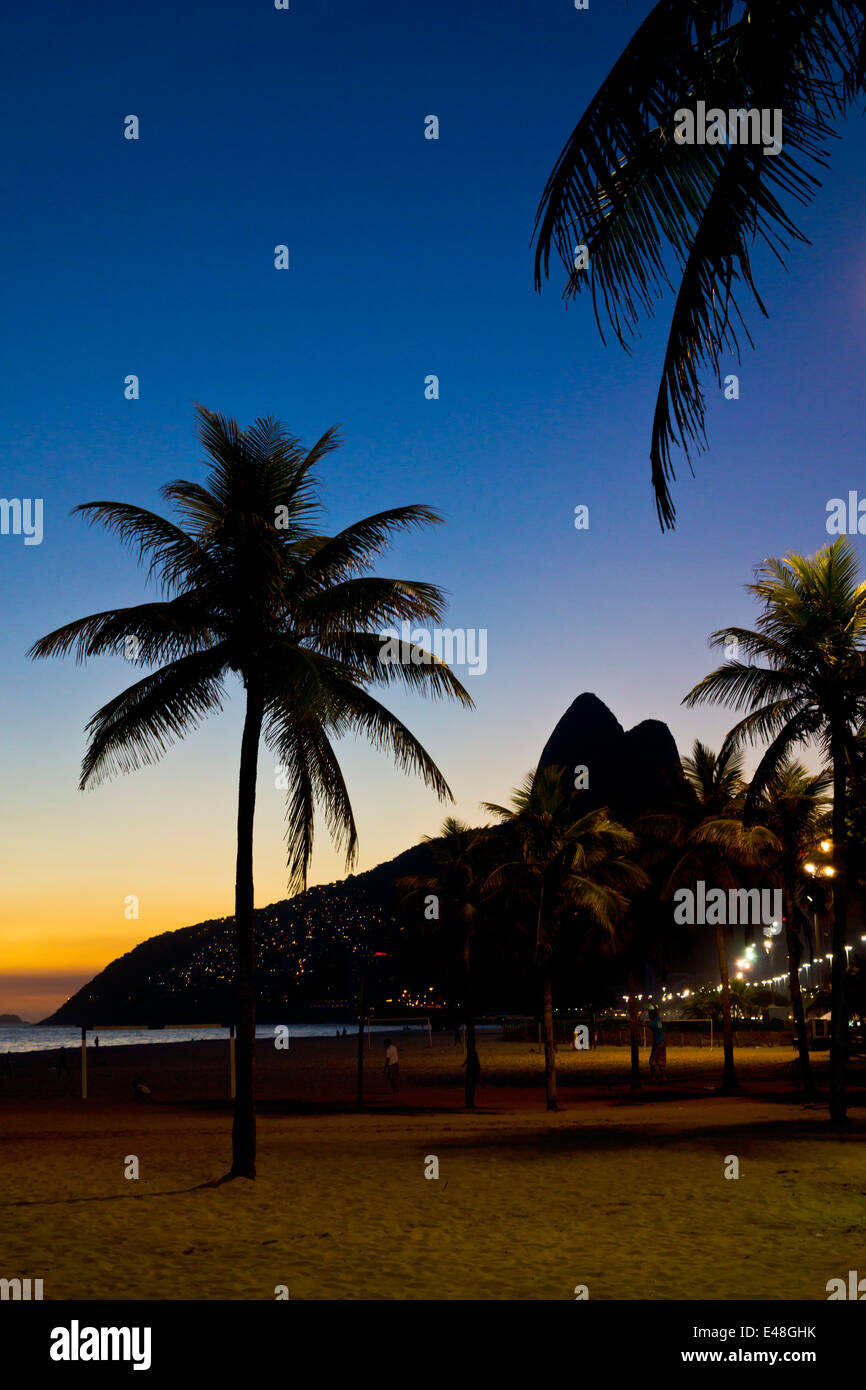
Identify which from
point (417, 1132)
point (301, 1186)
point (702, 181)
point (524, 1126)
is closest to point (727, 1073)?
point (524, 1126)

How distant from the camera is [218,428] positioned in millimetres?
14680

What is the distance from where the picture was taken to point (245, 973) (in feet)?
47.0

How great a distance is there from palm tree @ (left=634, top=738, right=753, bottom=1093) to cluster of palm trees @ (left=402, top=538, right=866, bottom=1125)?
42 millimetres

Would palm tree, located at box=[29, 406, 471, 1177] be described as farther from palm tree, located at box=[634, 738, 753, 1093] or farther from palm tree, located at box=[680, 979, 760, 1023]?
palm tree, located at box=[680, 979, 760, 1023]

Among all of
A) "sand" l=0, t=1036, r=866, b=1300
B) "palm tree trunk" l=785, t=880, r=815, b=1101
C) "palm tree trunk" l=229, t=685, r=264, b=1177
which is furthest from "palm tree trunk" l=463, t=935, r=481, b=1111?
"palm tree trunk" l=229, t=685, r=264, b=1177

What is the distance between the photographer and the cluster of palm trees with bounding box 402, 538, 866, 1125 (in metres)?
19.0

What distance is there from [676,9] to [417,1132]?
Result: 1992 cm

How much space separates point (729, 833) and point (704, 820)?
5.34 metres

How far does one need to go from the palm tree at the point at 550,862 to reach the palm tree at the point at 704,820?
189 inches

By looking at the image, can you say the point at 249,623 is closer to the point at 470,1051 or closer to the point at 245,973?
the point at 245,973

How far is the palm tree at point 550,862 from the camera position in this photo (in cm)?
2631

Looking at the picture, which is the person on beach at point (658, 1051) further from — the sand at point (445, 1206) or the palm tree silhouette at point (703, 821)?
the sand at point (445, 1206)

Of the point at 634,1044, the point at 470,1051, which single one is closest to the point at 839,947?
the point at 470,1051
